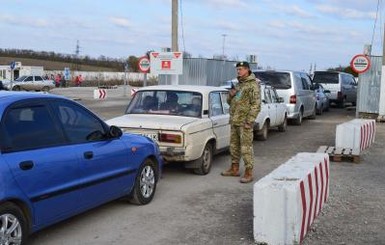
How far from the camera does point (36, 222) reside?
5.23 metres

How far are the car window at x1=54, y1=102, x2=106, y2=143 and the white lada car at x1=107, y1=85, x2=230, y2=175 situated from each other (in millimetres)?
2176

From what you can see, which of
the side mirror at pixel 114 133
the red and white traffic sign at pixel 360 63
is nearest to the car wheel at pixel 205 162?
the side mirror at pixel 114 133

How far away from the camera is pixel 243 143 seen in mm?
8828

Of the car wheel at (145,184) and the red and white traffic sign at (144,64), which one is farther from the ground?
the red and white traffic sign at (144,64)

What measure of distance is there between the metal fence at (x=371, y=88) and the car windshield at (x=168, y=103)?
14659 millimetres

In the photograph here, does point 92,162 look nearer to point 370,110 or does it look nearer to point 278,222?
point 278,222

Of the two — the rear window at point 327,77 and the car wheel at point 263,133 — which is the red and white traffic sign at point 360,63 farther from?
the rear window at point 327,77

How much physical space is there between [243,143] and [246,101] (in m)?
0.68

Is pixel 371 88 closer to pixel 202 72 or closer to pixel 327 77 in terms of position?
pixel 327 77

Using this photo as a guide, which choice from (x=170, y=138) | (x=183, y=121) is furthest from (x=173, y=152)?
(x=183, y=121)

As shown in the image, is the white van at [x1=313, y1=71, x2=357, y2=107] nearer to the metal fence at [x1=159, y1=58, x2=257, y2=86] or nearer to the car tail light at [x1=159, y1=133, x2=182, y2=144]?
the metal fence at [x1=159, y1=58, x2=257, y2=86]

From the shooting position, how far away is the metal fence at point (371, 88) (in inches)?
894

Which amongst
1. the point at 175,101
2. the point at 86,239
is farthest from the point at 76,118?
the point at 175,101

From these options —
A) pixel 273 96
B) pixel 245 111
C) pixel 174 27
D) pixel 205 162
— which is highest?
pixel 174 27
